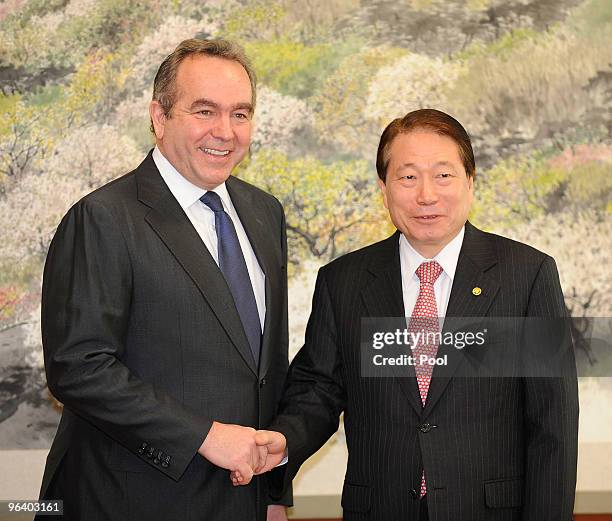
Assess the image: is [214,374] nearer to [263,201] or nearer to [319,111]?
[263,201]

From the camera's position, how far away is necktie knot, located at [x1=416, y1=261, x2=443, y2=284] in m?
2.01

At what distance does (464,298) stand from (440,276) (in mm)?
90

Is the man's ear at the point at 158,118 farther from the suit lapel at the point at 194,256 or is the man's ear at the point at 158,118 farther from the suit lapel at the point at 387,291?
the suit lapel at the point at 387,291

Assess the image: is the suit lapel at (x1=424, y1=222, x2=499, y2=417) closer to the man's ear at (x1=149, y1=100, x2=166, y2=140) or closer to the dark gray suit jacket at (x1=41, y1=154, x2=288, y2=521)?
the dark gray suit jacket at (x1=41, y1=154, x2=288, y2=521)

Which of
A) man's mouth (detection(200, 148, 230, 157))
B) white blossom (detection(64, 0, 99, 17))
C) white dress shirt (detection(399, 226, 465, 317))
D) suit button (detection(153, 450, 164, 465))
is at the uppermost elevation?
white blossom (detection(64, 0, 99, 17))

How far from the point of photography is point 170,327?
193 centimetres

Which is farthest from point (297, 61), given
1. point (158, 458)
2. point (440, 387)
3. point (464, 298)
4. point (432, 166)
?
point (158, 458)

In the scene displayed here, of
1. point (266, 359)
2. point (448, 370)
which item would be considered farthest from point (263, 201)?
point (448, 370)

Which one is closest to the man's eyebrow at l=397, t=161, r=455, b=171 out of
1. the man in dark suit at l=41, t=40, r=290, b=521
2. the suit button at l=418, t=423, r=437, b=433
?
the man in dark suit at l=41, t=40, r=290, b=521

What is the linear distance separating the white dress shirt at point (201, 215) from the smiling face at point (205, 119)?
22mm

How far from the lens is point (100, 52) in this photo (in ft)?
11.1

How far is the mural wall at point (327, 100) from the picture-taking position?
11.0ft

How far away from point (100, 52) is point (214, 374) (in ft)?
6.25

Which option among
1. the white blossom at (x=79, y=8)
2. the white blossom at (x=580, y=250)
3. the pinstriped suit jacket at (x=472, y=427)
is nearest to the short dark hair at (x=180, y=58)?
the pinstriped suit jacket at (x=472, y=427)
